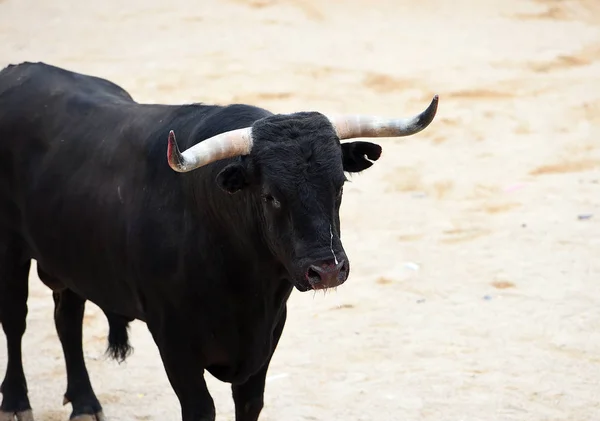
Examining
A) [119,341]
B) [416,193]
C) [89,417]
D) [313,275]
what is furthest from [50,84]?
[416,193]

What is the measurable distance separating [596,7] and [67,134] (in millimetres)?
10798

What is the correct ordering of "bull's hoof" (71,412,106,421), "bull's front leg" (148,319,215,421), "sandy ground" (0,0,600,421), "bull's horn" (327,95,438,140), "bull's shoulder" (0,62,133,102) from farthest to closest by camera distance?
"sandy ground" (0,0,600,421) < "bull's hoof" (71,412,106,421) < "bull's shoulder" (0,62,133,102) < "bull's front leg" (148,319,215,421) < "bull's horn" (327,95,438,140)

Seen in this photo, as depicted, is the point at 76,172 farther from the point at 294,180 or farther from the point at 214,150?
the point at 294,180

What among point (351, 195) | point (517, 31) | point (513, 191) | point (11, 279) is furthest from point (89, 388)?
point (517, 31)

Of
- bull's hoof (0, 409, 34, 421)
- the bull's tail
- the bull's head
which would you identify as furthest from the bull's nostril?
bull's hoof (0, 409, 34, 421)

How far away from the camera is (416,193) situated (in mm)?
9336

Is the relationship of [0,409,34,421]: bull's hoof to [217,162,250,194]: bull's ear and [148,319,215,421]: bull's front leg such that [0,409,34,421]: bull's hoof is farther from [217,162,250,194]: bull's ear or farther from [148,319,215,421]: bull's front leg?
[217,162,250,194]: bull's ear

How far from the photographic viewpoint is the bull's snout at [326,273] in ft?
13.3

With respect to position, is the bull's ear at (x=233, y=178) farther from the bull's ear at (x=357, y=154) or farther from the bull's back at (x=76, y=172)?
the bull's back at (x=76, y=172)

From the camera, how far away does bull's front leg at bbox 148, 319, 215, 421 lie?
4707 millimetres

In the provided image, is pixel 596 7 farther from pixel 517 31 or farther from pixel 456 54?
pixel 456 54

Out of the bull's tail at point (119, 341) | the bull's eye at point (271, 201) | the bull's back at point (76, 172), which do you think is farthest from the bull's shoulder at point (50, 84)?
the bull's eye at point (271, 201)

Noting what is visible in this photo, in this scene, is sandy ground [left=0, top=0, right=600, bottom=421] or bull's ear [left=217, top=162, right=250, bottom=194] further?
sandy ground [left=0, top=0, right=600, bottom=421]

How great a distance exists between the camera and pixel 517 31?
13.9 meters
